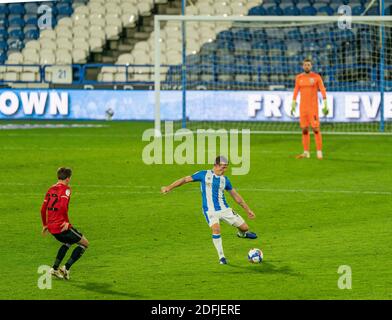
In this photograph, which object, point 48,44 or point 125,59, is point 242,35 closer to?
point 125,59

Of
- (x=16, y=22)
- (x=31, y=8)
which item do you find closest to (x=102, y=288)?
(x=16, y=22)

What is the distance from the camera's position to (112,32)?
37.5 meters

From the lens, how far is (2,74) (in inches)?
1420

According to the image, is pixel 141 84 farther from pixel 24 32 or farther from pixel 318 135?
pixel 318 135

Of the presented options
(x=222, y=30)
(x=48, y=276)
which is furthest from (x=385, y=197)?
(x=222, y=30)

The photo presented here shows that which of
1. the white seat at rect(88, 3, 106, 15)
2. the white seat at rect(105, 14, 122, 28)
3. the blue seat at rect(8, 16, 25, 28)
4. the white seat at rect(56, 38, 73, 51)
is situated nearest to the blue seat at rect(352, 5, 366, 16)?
the white seat at rect(105, 14, 122, 28)

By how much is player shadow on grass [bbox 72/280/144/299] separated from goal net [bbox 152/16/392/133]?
19121 mm

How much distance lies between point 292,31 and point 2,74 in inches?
415

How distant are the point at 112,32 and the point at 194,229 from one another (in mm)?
25465

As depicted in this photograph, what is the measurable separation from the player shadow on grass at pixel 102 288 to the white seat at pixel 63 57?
27.4 m

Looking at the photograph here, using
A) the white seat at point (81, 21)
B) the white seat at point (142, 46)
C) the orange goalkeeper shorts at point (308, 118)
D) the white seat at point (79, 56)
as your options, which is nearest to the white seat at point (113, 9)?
the white seat at point (81, 21)

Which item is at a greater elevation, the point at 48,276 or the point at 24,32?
the point at 24,32

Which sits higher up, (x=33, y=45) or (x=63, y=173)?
(x=33, y=45)

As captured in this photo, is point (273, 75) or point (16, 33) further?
point (16, 33)
